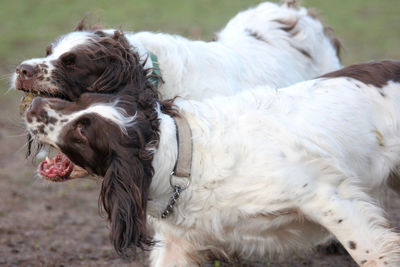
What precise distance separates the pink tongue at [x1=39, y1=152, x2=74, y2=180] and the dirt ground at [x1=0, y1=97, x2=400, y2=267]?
18.1 inches

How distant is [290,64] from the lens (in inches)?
229

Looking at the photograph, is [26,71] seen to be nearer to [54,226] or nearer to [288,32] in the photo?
[54,226]

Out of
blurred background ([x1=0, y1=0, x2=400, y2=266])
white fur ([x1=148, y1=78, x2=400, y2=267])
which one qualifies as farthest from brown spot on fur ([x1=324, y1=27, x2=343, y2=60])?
white fur ([x1=148, y1=78, x2=400, y2=267])

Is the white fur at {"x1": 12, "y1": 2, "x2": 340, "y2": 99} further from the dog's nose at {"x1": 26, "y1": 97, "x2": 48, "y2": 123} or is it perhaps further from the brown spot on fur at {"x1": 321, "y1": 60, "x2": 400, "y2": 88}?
the brown spot on fur at {"x1": 321, "y1": 60, "x2": 400, "y2": 88}

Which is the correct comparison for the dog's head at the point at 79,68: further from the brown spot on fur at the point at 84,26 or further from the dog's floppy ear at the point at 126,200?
the dog's floppy ear at the point at 126,200

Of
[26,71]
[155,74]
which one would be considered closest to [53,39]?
[155,74]

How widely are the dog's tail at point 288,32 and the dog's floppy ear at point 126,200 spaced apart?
8.17 ft

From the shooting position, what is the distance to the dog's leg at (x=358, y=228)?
3562 millimetres

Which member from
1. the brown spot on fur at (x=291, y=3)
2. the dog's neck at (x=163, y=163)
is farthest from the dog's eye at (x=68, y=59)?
the brown spot on fur at (x=291, y=3)

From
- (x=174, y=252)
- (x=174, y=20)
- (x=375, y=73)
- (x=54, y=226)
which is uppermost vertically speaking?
(x=375, y=73)

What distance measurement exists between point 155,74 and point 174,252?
4.49 feet

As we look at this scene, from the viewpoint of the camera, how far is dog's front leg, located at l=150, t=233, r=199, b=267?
3961 millimetres

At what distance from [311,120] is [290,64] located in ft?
6.77

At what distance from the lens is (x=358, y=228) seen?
11.7 ft
